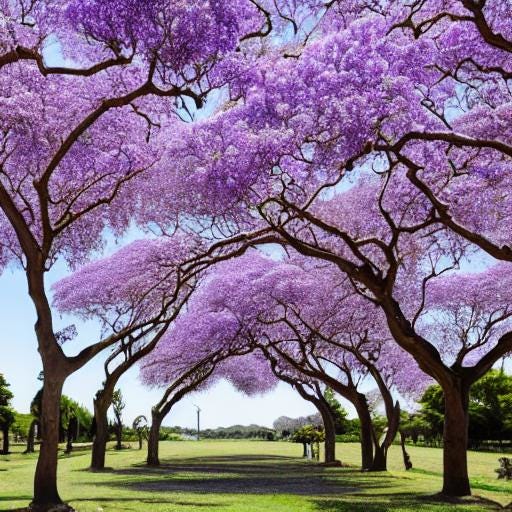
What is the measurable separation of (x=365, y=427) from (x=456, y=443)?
1453cm

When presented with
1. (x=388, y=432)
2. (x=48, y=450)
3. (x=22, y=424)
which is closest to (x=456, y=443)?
(x=48, y=450)

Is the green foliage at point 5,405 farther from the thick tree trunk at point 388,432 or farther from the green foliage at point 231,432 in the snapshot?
the green foliage at point 231,432

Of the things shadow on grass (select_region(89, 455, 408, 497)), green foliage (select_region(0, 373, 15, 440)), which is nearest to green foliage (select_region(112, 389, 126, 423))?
green foliage (select_region(0, 373, 15, 440))

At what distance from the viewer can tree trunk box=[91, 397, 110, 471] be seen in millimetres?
33750

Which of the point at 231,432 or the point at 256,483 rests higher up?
the point at 231,432

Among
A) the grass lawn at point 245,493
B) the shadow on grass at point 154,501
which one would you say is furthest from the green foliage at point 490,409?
the shadow on grass at point 154,501

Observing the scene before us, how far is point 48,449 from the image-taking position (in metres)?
16.6

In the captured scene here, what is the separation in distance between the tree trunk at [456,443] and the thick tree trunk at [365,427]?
1393 centimetres

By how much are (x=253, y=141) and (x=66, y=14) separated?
4814 millimetres

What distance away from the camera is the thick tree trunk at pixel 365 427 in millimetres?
34906

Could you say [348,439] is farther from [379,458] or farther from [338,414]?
[379,458]

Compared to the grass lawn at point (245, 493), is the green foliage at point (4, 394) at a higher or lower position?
higher

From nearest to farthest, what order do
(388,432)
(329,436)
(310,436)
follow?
(388,432) < (329,436) < (310,436)

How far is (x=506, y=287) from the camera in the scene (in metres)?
27.8
